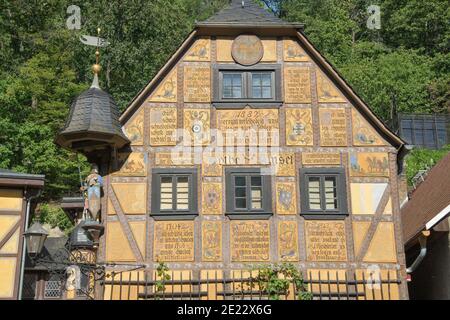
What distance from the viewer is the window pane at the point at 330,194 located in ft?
51.5

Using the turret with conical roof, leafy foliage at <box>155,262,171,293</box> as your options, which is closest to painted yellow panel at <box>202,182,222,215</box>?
leafy foliage at <box>155,262,171,293</box>

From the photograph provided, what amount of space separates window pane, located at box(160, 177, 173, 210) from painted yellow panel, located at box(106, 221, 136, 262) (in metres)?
1.08

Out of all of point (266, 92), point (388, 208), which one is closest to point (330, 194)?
point (388, 208)

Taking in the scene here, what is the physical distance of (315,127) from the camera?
16.2 m

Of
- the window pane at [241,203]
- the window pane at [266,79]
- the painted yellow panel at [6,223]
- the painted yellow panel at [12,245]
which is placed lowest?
the painted yellow panel at [12,245]

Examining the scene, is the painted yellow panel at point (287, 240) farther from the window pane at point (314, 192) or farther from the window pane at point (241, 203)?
the window pane at point (241, 203)

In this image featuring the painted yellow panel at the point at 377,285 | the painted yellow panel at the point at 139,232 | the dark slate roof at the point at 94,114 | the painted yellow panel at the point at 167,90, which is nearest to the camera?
the painted yellow panel at the point at 377,285

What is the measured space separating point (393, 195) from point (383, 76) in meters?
22.7

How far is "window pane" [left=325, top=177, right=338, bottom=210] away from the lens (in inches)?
618

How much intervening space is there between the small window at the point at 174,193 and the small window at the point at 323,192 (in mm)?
2496

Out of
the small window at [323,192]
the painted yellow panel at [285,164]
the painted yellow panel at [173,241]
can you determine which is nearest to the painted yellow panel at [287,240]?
the small window at [323,192]

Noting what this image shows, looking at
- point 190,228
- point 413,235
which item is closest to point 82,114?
point 190,228

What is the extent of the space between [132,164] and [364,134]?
543 centimetres

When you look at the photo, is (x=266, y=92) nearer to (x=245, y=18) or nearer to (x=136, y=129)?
(x=245, y=18)
